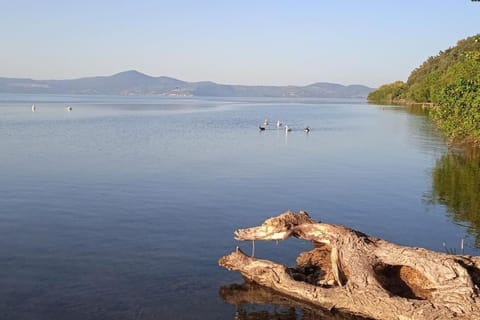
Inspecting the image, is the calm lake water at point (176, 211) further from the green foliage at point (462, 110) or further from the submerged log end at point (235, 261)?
the green foliage at point (462, 110)

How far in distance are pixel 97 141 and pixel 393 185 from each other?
3634 cm

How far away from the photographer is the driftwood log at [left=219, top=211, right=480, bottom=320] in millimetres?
14969

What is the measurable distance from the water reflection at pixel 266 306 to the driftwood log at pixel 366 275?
0.80 feet

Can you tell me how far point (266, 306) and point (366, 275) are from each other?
3359 millimetres

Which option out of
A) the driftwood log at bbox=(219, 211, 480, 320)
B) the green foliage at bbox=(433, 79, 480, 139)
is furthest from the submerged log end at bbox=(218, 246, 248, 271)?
the green foliage at bbox=(433, 79, 480, 139)

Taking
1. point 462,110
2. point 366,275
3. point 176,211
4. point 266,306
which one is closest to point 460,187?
point 462,110

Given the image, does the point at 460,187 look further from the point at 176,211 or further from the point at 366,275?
the point at 366,275

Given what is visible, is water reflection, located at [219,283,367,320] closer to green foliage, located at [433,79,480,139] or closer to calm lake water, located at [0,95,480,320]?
calm lake water, located at [0,95,480,320]

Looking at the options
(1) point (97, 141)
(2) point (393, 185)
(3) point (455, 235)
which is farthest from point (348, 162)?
(1) point (97, 141)

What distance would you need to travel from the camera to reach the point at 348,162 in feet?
159

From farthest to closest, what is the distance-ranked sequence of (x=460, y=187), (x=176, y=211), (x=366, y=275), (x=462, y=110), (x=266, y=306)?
(x=462, y=110)
(x=460, y=187)
(x=176, y=211)
(x=266, y=306)
(x=366, y=275)

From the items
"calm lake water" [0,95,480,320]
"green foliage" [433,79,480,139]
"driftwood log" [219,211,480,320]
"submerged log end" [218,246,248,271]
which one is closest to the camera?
"driftwood log" [219,211,480,320]

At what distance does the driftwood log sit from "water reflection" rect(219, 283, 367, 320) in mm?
243

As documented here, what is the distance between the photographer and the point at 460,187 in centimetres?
Result: 3641
